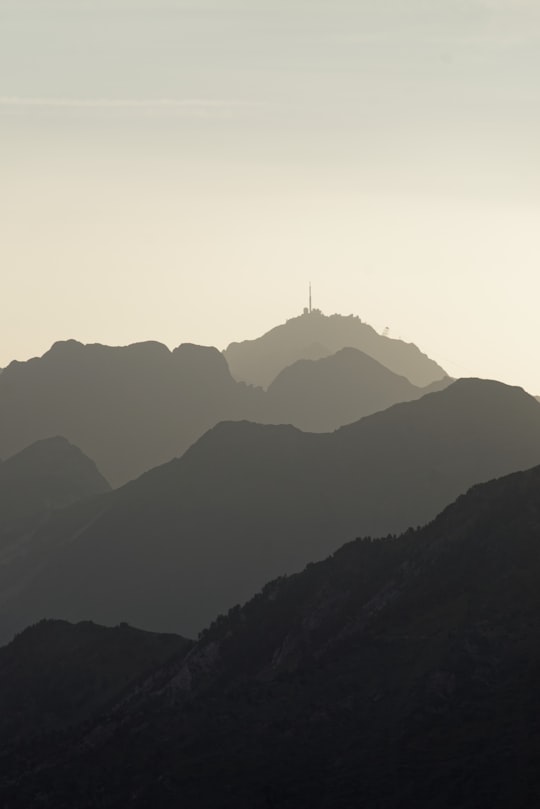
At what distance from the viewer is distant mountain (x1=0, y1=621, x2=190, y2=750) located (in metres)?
156

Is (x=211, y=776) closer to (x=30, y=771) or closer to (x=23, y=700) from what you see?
(x=30, y=771)

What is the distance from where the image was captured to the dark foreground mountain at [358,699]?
106188mm

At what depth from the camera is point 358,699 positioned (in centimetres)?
12169

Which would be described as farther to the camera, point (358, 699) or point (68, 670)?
point (68, 670)

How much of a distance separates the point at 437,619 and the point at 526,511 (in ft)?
61.7

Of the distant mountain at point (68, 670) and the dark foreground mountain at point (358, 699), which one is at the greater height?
the distant mountain at point (68, 670)

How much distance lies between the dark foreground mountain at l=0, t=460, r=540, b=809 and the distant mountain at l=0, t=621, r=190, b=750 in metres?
12.0

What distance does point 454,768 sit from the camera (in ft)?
341

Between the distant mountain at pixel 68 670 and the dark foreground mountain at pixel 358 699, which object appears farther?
the distant mountain at pixel 68 670

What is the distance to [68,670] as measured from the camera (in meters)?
165

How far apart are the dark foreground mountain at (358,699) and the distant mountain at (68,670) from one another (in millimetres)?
12005

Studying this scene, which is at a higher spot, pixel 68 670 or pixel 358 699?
pixel 68 670

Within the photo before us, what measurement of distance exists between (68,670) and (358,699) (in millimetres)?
51734

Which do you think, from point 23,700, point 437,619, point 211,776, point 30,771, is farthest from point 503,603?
point 23,700
